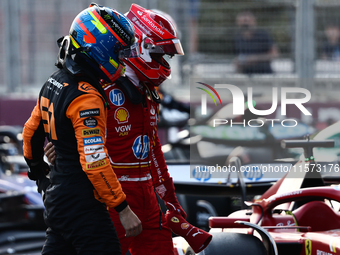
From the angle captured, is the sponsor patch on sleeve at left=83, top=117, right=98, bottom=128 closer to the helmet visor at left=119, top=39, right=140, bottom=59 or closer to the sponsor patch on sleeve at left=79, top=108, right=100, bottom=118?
the sponsor patch on sleeve at left=79, top=108, right=100, bottom=118

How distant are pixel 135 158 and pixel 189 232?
0.47 metres

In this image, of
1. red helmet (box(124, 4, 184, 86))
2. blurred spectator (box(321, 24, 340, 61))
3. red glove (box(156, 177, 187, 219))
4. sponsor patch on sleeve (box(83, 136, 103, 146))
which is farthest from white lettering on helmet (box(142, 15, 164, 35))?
blurred spectator (box(321, 24, 340, 61))

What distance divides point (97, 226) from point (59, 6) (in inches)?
253

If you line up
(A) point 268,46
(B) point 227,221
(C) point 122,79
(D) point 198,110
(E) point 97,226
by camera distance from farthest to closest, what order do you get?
1. (D) point 198,110
2. (A) point 268,46
3. (B) point 227,221
4. (C) point 122,79
5. (E) point 97,226

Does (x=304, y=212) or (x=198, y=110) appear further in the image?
(x=198, y=110)

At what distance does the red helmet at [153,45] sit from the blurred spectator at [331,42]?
5329 millimetres

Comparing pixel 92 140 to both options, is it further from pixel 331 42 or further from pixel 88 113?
pixel 331 42

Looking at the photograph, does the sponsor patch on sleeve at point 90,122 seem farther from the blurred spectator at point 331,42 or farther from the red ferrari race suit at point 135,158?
the blurred spectator at point 331,42

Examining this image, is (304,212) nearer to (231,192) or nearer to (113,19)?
(231,192)

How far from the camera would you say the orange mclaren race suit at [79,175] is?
2.14m

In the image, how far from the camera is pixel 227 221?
2996mm

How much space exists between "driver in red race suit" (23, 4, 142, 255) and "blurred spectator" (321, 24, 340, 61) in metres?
5.86

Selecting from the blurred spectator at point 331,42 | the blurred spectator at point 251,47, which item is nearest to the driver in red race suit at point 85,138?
the blurred spectator at point 251,47

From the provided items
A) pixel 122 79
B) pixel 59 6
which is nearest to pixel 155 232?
pixel 122 79
